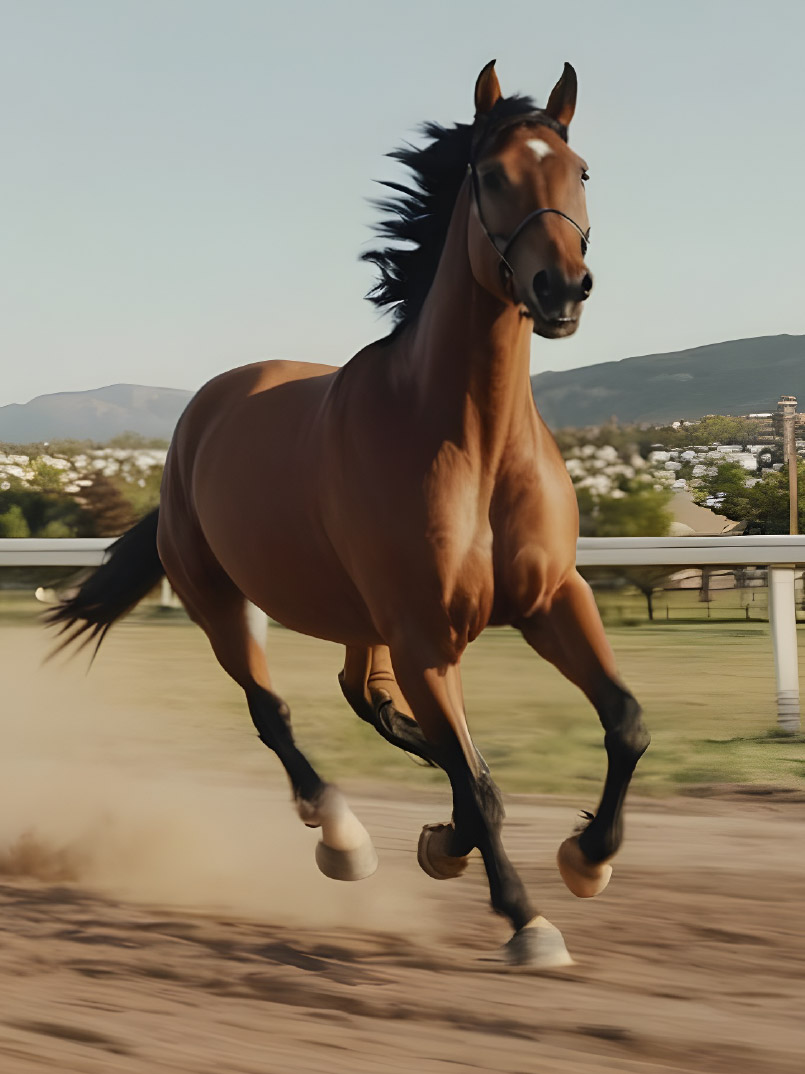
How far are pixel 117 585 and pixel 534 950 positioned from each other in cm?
255

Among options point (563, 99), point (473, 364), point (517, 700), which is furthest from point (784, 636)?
point (517, 700)

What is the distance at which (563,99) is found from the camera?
3.32m

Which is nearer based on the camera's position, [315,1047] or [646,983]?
[315,1047]

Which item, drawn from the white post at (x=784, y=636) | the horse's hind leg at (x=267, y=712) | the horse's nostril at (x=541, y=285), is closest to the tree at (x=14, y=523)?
the white post at (x=784, y=636)

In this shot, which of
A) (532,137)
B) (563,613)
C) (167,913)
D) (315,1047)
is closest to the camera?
(315,1047)

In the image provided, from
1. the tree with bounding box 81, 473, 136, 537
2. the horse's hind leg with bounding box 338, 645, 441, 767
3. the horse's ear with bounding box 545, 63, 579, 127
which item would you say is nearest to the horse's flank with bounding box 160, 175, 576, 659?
the horse's ear with bounding box 545, 63, 579, 127

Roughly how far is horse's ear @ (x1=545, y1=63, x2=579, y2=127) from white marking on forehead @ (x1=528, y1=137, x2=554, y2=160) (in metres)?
0.23

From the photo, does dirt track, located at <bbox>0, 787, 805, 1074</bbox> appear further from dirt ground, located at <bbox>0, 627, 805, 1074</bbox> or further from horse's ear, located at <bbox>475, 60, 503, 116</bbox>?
horse's ear, located at <bbox>475, 60, 503, 116</bbox>

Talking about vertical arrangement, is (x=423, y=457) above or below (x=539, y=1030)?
above

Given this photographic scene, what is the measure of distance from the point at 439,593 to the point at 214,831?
2.20m

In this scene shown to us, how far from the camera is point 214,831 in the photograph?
200 inches

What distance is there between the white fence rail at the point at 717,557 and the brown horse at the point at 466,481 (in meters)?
2.94

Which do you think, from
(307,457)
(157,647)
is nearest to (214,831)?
(307,457)

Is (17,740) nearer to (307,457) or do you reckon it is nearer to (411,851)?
(411,851)
